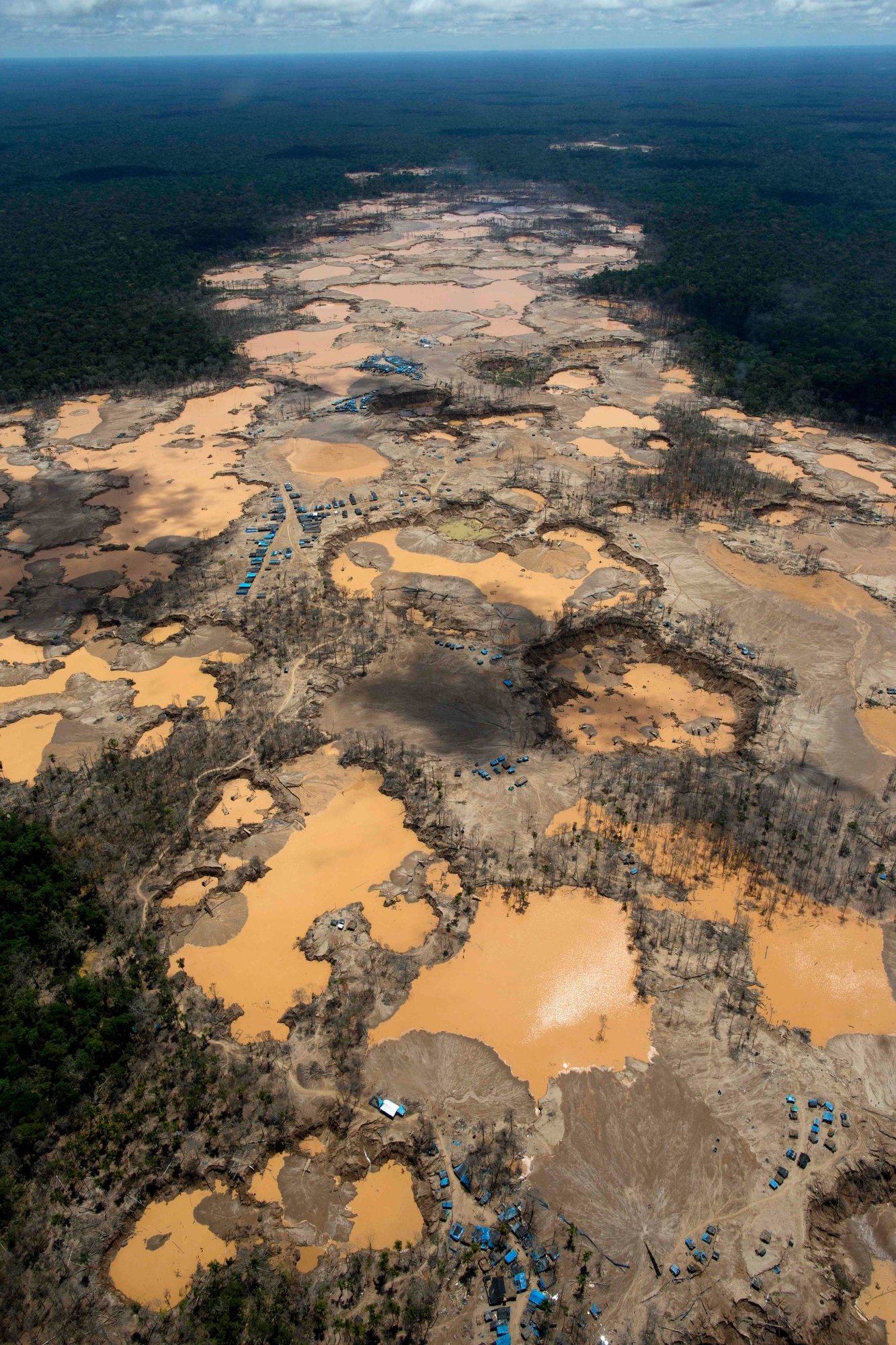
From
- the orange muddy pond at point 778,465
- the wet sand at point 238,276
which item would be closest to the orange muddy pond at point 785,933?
the orange muddy pond at point 778,465

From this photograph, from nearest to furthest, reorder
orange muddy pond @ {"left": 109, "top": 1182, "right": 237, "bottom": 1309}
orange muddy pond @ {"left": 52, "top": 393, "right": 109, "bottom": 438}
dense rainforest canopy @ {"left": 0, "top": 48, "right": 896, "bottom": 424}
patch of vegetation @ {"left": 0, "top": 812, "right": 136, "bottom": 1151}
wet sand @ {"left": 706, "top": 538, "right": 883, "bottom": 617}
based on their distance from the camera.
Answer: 1. orange muddy pond @ {"left": 109, "top": 1182, "right": 237, "bottom": 1309}
2. patch of vegetation @ {"left": 0, "top": 812, "right": 136, "bottom": 1151}
3. wet sand @ {"left": 706, "top": 538, "right": 883, "bottom": 617}
4. orange muddy pond @ {"left": 52, "top": 393, "right": 109, "bottom": 438}
5. dense rainforest canopy @ {"left": 0, "top": 48, "right": 896, "bottom": 424}

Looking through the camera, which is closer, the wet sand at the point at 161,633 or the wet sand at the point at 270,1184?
the wet sand at the point at 270,1184

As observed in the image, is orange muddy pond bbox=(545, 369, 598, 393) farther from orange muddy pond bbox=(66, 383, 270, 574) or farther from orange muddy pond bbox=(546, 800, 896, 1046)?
orange muddy pond bbox=(546, 800, 896, 1046)

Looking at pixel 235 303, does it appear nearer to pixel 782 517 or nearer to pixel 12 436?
pixel 12 436

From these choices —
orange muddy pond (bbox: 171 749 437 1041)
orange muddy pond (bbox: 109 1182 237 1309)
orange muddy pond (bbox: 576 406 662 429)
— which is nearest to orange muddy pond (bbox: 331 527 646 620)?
orange muddy pond (bbox: 171 749 437 1041)

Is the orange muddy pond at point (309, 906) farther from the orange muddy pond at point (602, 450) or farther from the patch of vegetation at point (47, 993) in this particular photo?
the orange muddy pond at point (602, 450)

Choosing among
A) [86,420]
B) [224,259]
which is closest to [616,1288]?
[86,420]
